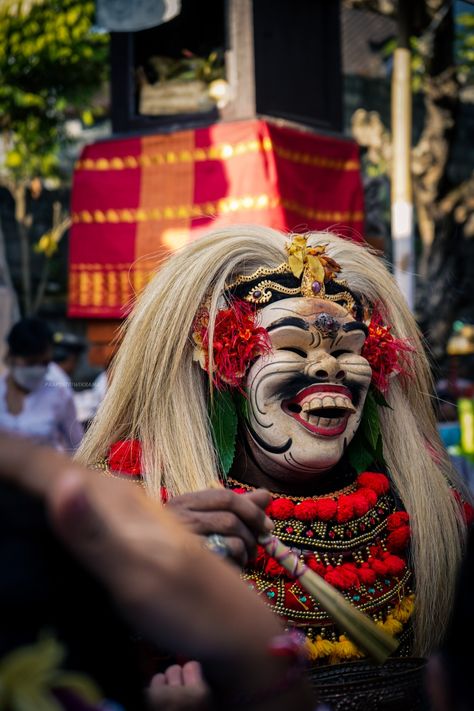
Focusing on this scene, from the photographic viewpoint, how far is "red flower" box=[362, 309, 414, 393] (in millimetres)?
2633

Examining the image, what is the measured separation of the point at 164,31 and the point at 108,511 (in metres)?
4.86

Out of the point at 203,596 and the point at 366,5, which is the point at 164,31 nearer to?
the point at 366,5

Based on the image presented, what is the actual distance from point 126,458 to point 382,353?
30.5 inches

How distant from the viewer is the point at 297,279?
2.55 metres

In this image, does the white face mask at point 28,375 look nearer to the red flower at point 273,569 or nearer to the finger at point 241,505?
the red flower at point 273,569

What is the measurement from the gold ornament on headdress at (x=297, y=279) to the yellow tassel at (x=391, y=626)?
2.72 ft

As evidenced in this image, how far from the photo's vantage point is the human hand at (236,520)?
156cm

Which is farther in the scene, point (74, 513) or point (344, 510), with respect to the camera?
point (344, 510)

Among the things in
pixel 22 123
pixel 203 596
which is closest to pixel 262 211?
pixel 203 596

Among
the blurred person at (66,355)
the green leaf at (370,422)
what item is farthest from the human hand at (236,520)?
the blurred person at (66,355)

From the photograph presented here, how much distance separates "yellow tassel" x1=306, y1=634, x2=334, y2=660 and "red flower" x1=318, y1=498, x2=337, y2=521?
1.01ft

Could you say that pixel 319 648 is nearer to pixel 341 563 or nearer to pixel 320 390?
pixel 341 563

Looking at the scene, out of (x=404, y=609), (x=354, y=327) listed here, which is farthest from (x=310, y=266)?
(x=404, y=609)

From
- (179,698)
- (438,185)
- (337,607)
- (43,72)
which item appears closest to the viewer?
(179,698)
